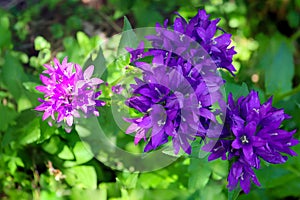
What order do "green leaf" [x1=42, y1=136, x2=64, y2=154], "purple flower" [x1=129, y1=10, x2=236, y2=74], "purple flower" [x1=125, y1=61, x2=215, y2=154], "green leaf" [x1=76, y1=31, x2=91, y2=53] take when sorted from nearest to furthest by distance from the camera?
"purple flower" [x1=125, y1=61, x2=215, y2=154] → "purple flower" [x1=129, y1=10, x2=236, y2=74] → "green leaf" [x1=42, y1=136, x2=64, y2=154] → "green leaf" [x1=76, y1=31, x2=91, y2=53]

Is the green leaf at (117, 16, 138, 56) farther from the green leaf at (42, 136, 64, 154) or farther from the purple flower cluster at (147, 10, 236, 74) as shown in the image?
the green leaf at (42, 136, 64, 154)

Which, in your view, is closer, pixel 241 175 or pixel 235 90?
pixel 241 175

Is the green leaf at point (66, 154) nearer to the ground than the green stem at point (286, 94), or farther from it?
nearer to the ground

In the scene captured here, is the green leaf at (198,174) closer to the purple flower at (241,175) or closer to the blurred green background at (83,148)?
the blurred green background at (83,148)

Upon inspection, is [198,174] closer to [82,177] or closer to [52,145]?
[82,177]

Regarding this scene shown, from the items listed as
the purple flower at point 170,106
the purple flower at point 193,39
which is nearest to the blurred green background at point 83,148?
the purple flower at point 193,39

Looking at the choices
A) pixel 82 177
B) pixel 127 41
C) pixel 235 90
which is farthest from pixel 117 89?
pixel 82 177

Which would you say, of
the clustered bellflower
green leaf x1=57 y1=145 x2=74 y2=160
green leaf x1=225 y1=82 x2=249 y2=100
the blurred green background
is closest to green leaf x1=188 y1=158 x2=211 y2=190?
the blurred green background
